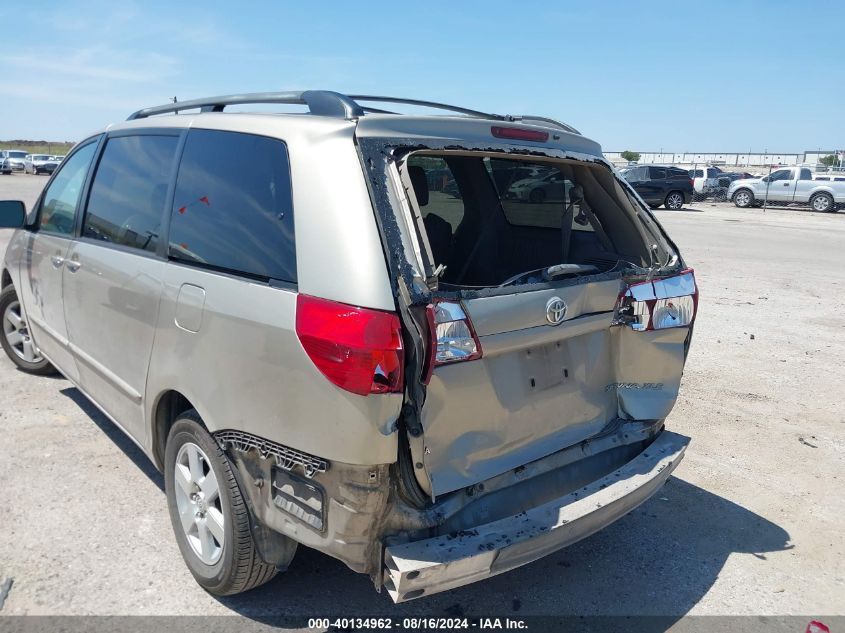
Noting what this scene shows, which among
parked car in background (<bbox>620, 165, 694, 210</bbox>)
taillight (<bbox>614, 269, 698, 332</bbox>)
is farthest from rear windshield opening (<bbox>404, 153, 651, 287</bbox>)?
parked car in background (<bbox>620, 165, 694, 210</bbox>)

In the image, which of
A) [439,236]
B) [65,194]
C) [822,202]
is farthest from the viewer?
[822,202]

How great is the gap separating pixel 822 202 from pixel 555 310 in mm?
32271

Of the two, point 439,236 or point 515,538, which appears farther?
point 439,236

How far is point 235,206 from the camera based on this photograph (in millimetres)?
2793

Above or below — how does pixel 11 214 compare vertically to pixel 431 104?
below

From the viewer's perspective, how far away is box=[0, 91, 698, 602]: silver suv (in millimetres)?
2332

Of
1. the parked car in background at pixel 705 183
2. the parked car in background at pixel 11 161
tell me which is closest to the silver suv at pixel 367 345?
the parked car in background at pixel 705 183

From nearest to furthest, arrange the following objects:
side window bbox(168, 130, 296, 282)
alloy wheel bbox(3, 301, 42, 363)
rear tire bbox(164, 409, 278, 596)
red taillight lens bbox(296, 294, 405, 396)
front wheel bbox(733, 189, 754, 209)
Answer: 1. red taillight lens bbox(296, 294, 405, 396)
2. side window bbox(168, 130, 296, 282)
3. rear tire bbox(164, 409, 278, 596)
4. alloy wheel bbox(3, 301, 42, 363)
5. front wheel bbox(733, 189, 754, 209)

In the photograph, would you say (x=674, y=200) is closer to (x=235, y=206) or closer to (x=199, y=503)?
(x=235, y=206)

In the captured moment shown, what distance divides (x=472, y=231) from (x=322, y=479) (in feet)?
7.16

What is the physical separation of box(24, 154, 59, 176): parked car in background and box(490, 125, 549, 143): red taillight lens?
45.3m

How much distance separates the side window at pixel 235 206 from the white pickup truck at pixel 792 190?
3225cm

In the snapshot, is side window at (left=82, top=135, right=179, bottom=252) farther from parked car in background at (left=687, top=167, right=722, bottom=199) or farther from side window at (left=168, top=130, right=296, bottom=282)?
parked car in background at (left=687, top=167, right=722, bottom=199)

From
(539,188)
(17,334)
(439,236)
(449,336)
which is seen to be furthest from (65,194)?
(449,336)
